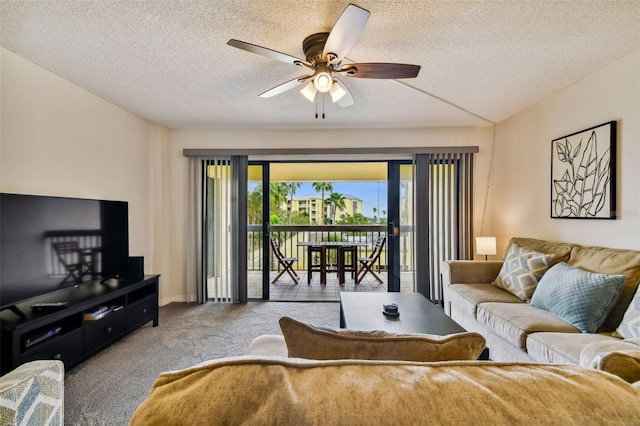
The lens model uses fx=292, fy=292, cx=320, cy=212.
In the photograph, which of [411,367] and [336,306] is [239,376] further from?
[336,306]

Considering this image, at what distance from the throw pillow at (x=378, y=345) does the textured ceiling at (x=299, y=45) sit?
1.67m

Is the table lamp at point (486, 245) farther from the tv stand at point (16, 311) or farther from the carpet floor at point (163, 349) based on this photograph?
the tv stand at point (16, 311)

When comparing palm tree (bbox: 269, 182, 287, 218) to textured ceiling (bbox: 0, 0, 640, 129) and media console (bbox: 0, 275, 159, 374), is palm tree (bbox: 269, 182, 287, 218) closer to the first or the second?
textured ceiling (bbox: 0, 0, 640, 129)

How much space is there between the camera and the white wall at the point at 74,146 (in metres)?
2.08

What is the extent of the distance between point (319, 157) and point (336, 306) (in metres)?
2.01

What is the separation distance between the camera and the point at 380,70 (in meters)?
1.88

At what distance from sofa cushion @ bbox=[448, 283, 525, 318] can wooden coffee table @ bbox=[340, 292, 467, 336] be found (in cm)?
40

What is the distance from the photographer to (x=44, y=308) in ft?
6.57

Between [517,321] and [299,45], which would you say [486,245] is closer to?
[517,321]

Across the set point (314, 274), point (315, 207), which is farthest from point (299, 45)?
point (315, 207)

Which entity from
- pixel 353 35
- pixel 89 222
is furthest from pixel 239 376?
pixel 89 222

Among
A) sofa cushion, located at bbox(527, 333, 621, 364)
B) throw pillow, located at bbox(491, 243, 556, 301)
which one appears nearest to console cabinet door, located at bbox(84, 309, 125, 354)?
sofa cushion, located at bbox(527, 333, 621, 364)

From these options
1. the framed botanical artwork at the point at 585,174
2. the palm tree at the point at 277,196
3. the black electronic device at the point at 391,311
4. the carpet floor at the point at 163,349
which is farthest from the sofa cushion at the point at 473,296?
the palm tree at the point at 277,196

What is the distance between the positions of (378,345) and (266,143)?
138 inches
